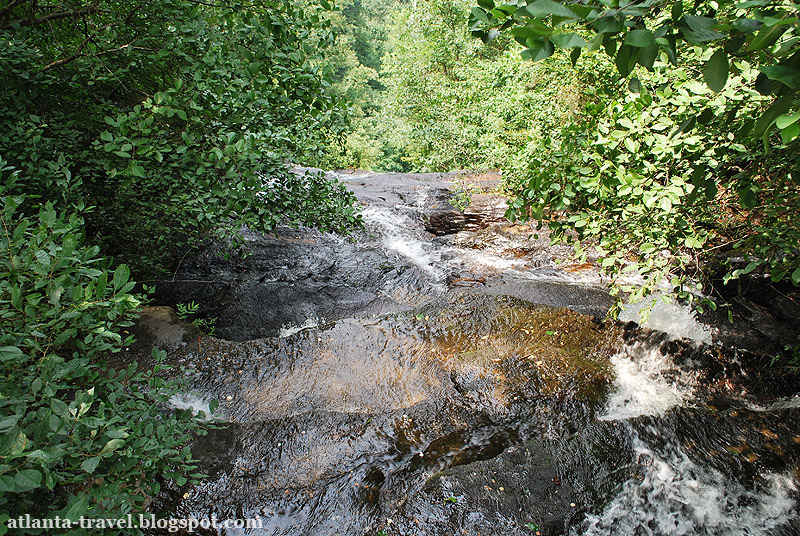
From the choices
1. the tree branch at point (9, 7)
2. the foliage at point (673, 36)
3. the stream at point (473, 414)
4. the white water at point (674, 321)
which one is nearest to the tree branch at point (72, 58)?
the tree branch at point (9, 7)

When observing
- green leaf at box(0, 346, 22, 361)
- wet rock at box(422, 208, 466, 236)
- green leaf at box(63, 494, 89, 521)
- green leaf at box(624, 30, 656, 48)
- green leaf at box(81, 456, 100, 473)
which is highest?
green leaf at box(624, 30, 656, 48)

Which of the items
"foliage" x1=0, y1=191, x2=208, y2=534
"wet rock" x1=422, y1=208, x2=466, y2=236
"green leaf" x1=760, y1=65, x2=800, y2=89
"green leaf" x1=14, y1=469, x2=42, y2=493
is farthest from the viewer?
"wet rock" x1=422, y1=208, x2=466, y2=236

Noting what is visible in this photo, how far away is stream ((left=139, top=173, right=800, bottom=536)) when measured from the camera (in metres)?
3.02

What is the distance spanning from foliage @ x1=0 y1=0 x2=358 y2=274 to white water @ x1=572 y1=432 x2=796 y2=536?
3.84 metres

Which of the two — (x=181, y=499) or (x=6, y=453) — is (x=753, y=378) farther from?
(x=6, y=453)

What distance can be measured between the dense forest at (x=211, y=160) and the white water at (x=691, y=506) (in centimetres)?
160

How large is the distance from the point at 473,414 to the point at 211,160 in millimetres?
3132

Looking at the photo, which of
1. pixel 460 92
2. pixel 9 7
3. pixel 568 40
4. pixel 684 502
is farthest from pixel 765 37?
pixel 460 92

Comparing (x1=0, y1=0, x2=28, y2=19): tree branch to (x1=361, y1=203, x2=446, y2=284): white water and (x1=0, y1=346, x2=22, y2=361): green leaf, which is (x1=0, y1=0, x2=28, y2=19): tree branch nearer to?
(x1=0, y1=346, x2=22, y2=361): green leaf

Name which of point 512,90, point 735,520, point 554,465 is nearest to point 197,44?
point 554,465

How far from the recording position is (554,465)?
3311mm

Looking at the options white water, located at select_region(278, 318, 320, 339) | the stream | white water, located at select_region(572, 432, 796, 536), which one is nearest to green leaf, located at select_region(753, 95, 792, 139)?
the stream

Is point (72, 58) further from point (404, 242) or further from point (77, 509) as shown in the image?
point (404, 242)

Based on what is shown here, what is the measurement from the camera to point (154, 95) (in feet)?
8.92
